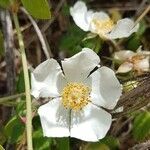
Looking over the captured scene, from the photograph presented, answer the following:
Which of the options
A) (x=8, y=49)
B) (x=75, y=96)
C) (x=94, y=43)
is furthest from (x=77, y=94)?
(x=8, y=49)

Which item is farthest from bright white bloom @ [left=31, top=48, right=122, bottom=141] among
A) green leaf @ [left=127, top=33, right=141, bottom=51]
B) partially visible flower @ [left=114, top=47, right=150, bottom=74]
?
green leaf @ [left=127, top=33, right=141, bottom=51]

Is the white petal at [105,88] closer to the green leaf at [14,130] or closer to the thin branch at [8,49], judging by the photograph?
the green leaf at [14,130]

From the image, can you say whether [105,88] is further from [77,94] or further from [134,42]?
[134,42]

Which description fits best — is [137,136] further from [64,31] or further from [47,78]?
[64,31]

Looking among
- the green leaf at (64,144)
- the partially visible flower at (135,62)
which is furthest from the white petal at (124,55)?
the green leaf at (64,144)

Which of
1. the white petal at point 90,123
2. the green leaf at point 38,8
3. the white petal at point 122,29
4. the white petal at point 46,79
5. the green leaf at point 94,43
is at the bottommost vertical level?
the white petal at point 90,123

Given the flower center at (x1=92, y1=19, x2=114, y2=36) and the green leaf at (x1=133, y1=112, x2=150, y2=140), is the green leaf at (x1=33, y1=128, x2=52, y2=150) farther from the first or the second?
the flower center at (x1=92, y1=19, x2=114, y2=36)
